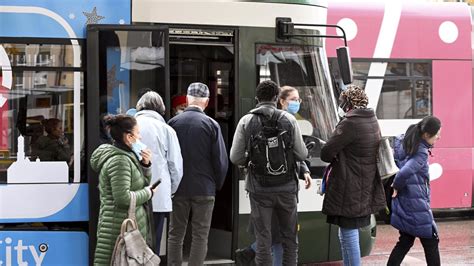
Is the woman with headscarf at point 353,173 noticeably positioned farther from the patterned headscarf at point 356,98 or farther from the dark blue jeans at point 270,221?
the dark blue jeans at point 270,221

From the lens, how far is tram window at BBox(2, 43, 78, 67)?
6.77m

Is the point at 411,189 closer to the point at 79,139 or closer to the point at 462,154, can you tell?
the point at 79,139

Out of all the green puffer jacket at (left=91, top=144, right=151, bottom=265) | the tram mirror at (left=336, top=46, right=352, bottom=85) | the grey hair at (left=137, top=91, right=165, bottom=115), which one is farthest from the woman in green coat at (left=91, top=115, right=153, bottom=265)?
the tram mirror at (left=336, top=46, right=352, bottom=85)

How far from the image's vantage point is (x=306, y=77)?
7.78 m

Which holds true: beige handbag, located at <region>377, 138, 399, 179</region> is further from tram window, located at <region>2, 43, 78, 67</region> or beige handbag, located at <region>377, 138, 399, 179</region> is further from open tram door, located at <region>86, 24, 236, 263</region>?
tram window, located at <region>2, 43, 78, 67</region>

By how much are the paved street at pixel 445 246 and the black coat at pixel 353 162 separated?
229cm

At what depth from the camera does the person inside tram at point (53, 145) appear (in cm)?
677

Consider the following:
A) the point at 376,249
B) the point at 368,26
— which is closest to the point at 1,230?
the point at 376,249

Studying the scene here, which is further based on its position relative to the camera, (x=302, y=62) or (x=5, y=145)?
(x=302, y=62)

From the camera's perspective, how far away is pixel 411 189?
708cm

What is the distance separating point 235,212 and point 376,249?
3286 mm

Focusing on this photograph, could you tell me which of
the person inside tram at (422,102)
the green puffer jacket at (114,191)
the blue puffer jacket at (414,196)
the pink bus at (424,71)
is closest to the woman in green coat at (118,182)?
the green puffer jacket at (114,191)

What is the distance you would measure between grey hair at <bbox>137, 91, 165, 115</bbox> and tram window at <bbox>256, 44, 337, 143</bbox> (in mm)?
1179

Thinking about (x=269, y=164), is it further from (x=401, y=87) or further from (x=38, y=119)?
(x=401, y=87)
